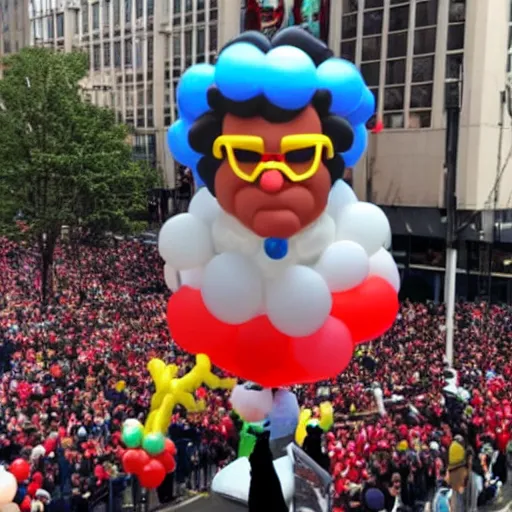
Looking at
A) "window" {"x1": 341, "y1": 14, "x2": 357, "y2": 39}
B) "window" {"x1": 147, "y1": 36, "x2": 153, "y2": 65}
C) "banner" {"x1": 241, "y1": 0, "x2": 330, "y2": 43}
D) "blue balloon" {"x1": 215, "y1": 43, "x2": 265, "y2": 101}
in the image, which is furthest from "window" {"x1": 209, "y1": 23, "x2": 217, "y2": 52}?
"blue balloon" {"x1": 215, "y1": 43, "x2": 265, "y2": 101}

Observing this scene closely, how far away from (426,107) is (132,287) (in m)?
11.6

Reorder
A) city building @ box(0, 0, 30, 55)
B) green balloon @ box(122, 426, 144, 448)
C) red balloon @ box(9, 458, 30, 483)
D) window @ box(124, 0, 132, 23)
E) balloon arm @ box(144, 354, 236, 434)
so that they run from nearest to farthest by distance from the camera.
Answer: red balloon @ box(9, 458, 30, 483), green balloon @ box(122, 426, 144, 448), balloon arm @ box(144, 354, 236, 434), window @ box(124, 0, 132, 23), city building @ box(0, 0, 30, 55)

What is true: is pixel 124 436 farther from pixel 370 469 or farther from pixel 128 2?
pixel 128 2

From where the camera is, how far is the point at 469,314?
21.0 m

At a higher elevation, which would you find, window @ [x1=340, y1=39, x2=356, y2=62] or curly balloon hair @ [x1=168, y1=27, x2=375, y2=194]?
window @ [x1=340, y1=39, x2=356, y2=62]

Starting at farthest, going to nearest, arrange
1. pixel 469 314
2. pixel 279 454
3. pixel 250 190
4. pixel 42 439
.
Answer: pixel 469 314 < pixel 42 439 < pixel 279 454 < pixel 250 190

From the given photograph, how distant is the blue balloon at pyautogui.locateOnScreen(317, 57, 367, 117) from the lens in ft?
26.3

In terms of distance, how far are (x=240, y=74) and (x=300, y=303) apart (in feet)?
7.40

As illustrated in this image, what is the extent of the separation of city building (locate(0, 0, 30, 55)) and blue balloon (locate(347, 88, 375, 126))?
5211 centimetres

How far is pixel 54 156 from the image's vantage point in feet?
82.5

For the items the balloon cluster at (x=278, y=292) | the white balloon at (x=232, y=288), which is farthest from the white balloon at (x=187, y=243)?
the white balloon at (x=232, y=288)

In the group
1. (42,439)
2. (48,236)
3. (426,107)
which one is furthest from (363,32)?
(42,439)

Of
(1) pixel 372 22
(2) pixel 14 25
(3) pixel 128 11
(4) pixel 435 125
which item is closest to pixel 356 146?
(4) pixel 435 125

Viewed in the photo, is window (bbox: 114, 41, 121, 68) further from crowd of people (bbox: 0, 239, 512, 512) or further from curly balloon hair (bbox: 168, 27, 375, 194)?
curly balloon hair (bbox: 168, 27, 375, 194)
